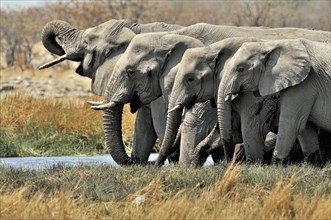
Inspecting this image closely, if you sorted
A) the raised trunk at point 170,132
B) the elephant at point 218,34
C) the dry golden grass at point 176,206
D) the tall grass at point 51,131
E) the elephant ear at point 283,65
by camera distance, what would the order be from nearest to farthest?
1. the dry golden grass at point 176,206
2. the elephant ear at point 283,65
3. the raised trunk at point 170,132
4. the elephant at point 218,34
5. the tall grass at point 51,131

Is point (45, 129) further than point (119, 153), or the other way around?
point (45, 129)

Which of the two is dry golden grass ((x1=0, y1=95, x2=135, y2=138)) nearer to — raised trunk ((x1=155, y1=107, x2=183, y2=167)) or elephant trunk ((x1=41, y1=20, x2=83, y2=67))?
elephant trunk ((x1=41, y1=20, x2=83, y2=67))

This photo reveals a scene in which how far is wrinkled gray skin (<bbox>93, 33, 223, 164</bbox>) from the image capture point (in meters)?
14.7

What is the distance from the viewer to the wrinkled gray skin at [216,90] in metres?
13.9

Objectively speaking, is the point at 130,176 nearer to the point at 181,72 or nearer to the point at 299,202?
the point at 181,72

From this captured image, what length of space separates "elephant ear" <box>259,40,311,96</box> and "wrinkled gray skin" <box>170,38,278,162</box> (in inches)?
17.9

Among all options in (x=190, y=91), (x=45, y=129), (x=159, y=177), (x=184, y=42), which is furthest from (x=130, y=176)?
(x=45, y=129)

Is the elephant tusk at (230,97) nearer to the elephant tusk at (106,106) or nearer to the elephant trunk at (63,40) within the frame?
the elephant tusk at (106,106)

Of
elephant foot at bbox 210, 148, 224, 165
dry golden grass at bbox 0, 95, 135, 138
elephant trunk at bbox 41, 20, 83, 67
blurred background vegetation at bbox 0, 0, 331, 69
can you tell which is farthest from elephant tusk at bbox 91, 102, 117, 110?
blurred background vegetation at bbox 0, 0, 331, 69

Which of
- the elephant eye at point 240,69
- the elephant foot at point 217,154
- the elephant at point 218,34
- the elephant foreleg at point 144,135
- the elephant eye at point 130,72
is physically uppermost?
the elephant eye at point 240,69

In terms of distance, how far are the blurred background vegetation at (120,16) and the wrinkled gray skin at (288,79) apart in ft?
99.4

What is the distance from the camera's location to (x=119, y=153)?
1534 centimetres

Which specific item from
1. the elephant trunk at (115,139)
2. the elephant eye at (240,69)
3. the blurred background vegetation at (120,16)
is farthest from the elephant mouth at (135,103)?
the blurred background vegetation at (120,16)

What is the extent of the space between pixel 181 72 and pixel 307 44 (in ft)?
4.64
